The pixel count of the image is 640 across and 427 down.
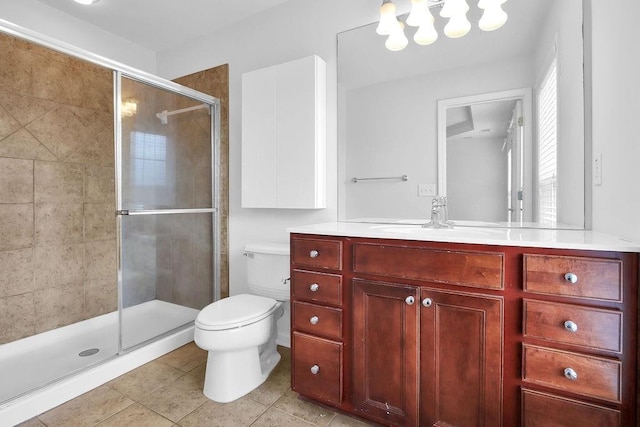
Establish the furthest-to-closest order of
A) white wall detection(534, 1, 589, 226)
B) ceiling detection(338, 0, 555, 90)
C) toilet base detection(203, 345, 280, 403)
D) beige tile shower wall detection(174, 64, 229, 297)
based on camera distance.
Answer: beige tile shower wall detection(174, 64, 229, 297)
toilet base detection(203, 345, 280, 403)
ceiling detection(338, 0, 555, 90)
white wall detection(534, 1, 589, 226)

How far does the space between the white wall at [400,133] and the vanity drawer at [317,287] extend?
2.00 ft

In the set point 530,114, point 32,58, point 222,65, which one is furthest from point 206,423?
point 32,58

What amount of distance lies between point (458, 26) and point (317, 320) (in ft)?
5.43

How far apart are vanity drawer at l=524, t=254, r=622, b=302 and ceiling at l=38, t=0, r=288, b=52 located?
223cm

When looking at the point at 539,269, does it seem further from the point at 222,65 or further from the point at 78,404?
the point at 222,65

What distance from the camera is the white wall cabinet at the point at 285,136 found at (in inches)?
77.2

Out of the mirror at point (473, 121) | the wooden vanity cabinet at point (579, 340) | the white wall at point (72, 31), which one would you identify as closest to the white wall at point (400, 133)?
the mirror at point (473, 121)

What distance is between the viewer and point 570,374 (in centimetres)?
103

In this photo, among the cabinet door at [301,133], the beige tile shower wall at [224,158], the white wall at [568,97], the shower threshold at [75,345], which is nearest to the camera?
the white wall at [568,97]

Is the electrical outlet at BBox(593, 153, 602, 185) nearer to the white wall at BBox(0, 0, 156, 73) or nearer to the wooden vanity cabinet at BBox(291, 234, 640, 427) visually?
the wooden vanity cabinet at BBox(291, 234, 640, 427)

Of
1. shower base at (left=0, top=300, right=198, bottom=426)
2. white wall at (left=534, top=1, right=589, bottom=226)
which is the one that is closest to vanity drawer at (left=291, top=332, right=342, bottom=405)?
shower base at (left=0, top=300, right=198, bottom=426)

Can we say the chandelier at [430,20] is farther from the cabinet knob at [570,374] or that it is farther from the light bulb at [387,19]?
the cabinet knob at [570,374]

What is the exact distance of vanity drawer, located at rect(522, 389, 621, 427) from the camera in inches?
39.6

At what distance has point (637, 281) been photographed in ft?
3.15
